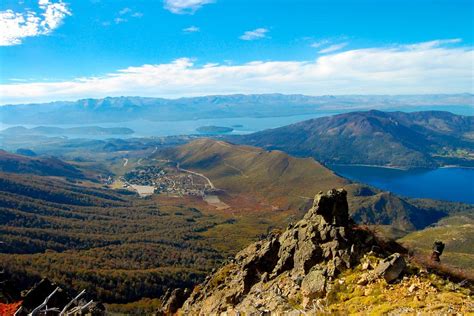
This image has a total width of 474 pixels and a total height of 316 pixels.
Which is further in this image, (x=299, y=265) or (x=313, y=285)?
(x=299, y=265)

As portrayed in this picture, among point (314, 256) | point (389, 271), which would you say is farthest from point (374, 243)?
point (389, 271)

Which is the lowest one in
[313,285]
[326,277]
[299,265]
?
[299,265]

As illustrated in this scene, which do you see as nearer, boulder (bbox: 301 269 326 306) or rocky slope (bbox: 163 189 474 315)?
rocky slope (bbox: 163 189 474 315)

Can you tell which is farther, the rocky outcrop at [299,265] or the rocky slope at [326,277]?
the rocky outcrop at [299,265]

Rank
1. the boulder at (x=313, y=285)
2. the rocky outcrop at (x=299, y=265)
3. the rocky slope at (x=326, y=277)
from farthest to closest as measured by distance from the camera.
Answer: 1. the rocky outcrop at (x=299, y=265)
2. the boulder at (x=313, y=285)
3. the rocky slope at (x=326, y=277)

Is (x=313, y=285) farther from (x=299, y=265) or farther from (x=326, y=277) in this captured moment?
(x=299, y=265)

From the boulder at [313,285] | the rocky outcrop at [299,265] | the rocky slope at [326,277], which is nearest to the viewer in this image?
the rocky slope at [326,277]

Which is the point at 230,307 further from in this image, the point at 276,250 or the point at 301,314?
the point at 301,314

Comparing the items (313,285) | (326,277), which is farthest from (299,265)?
(313,285)
